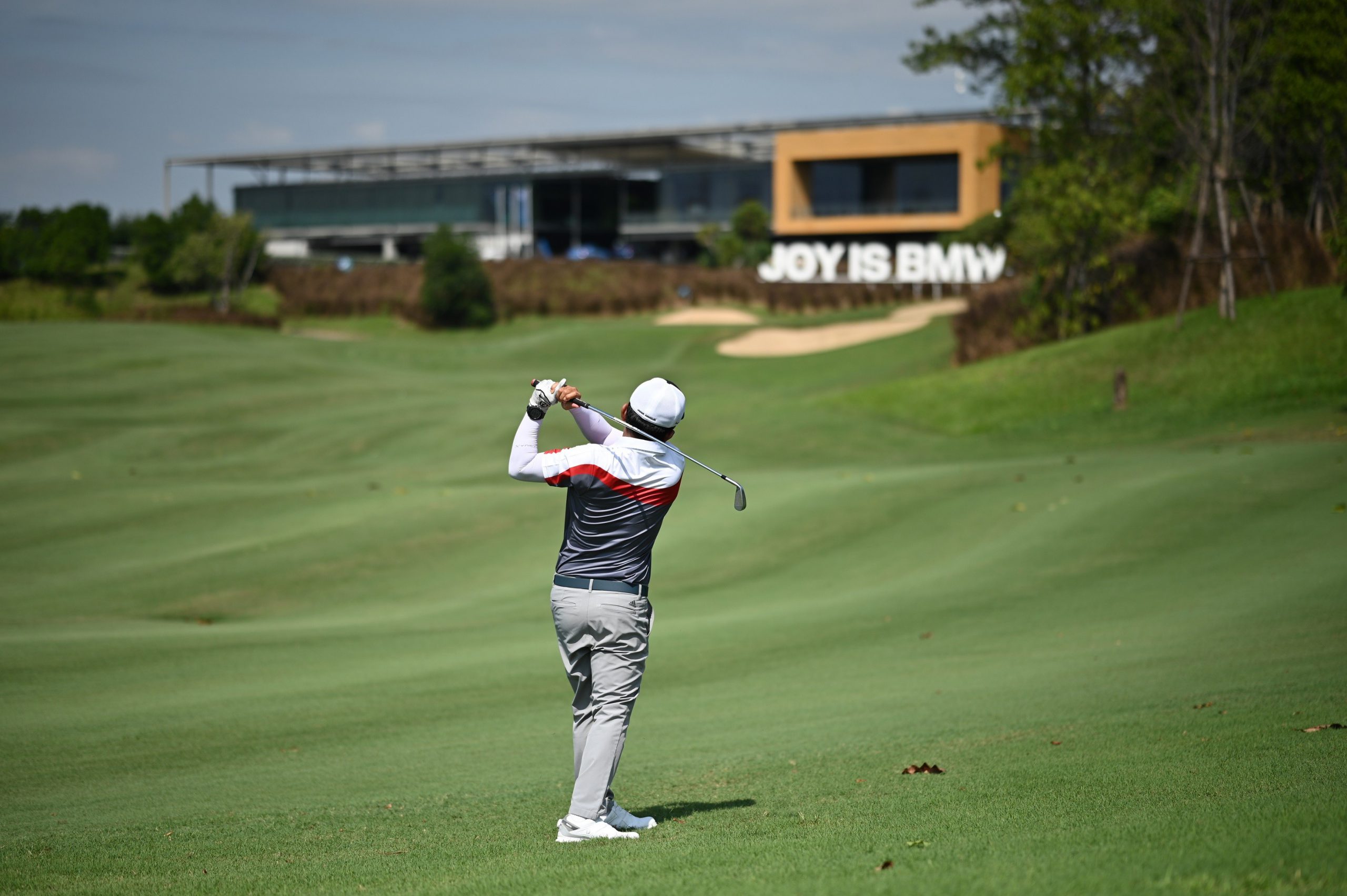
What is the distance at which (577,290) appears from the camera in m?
76.0

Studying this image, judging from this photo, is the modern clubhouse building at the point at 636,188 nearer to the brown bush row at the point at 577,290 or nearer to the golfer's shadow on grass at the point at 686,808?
the brown bush row at the point at 577,290

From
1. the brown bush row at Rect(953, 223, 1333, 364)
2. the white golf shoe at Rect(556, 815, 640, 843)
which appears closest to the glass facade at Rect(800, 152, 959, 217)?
the brown bush row at Rect(953, 223, 1333, 364)

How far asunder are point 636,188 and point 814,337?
4924cm

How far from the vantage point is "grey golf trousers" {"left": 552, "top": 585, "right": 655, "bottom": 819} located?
6305mm

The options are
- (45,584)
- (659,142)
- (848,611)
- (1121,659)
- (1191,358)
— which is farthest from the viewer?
(659,142)

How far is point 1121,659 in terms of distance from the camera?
1179cm

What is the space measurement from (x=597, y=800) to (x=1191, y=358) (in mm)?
31683

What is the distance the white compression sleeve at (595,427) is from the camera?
6598 millimetres

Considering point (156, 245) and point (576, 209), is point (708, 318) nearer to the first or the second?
point (156, 245)

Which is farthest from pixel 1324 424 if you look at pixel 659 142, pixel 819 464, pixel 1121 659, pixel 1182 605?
pixel 659 142

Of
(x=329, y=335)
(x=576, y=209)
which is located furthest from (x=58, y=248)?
(x=576, y=209)

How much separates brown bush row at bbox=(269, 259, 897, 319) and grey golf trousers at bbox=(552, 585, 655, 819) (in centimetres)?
6262

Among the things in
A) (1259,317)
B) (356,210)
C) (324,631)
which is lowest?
(324,631)

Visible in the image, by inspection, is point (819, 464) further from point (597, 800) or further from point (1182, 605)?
point (597, 800)
